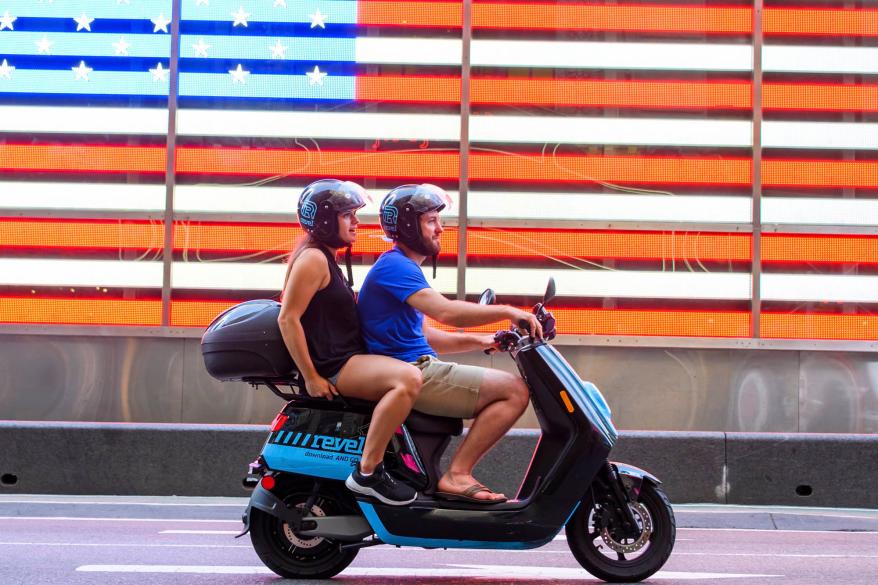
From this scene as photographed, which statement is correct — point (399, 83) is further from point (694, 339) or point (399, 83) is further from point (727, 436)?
point (727, 436)

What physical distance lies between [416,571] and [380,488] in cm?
88

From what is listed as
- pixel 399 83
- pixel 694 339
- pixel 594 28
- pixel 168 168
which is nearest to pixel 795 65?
pixel 594 28

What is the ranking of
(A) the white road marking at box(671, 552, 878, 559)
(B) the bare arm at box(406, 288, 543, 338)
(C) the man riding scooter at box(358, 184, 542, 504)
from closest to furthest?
(B) the bare arm at box(406, 288, 543, 338), (C) the man riding scooter at box(358, 184, 542, 504), (A) the white road marking at box(671, 552, 878, 559)

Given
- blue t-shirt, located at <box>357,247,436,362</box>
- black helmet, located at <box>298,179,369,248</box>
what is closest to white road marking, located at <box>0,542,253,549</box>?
blue t-shirt, located at <box>357,247,436,362</box>

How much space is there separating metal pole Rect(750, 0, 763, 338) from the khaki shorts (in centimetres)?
706

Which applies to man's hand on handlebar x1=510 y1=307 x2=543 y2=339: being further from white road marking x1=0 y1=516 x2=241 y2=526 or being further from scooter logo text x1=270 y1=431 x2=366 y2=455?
white road marking x1=0 y1=516 x2=241 y2=526

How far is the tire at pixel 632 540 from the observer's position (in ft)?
20.1

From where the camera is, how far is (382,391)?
6.00 metres

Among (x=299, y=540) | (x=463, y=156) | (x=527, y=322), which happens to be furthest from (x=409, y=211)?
(x=463, y=156)

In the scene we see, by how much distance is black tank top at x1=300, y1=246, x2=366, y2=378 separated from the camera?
6152 mm

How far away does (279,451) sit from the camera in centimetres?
619

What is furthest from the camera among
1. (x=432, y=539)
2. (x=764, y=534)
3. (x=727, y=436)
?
(x=727, y=436)

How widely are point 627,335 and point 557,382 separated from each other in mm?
6471

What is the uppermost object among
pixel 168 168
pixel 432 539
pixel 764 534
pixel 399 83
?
pixel 399 83
